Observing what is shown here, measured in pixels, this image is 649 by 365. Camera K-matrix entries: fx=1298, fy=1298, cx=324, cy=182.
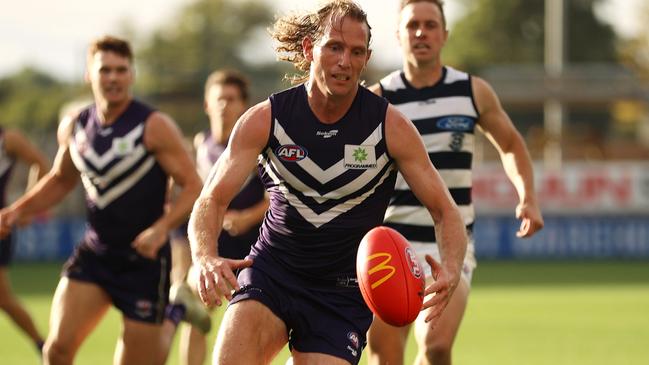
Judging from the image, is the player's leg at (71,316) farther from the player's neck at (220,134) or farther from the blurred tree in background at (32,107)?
the blurred tree in background at (32,107)

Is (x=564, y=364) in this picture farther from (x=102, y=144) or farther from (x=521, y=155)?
(x=102, y=144)

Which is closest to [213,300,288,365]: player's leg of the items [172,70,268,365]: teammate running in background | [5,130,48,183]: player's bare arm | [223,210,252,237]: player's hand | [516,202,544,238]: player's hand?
[516,202,544,238]: player's hand

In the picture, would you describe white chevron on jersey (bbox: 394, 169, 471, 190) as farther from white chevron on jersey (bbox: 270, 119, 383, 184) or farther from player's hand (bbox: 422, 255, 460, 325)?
player's hand (bbox: 422, 255, 460, 325)

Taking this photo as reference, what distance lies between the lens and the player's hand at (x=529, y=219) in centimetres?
851

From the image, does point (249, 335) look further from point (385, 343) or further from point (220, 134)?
point (220, 134)

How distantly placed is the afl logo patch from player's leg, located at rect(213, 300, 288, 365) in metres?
0.76

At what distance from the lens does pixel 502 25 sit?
70625mm

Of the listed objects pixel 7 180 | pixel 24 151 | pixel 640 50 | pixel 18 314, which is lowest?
pixel 640 50

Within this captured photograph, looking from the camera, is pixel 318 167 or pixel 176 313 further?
pixel 176 313

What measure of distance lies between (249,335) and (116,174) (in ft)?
9.91

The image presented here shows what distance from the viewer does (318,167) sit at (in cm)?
670

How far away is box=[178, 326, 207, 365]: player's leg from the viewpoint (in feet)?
34.4

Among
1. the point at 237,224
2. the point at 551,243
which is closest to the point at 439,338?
the point at 237,224

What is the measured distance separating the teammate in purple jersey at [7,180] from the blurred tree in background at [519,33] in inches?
2168
